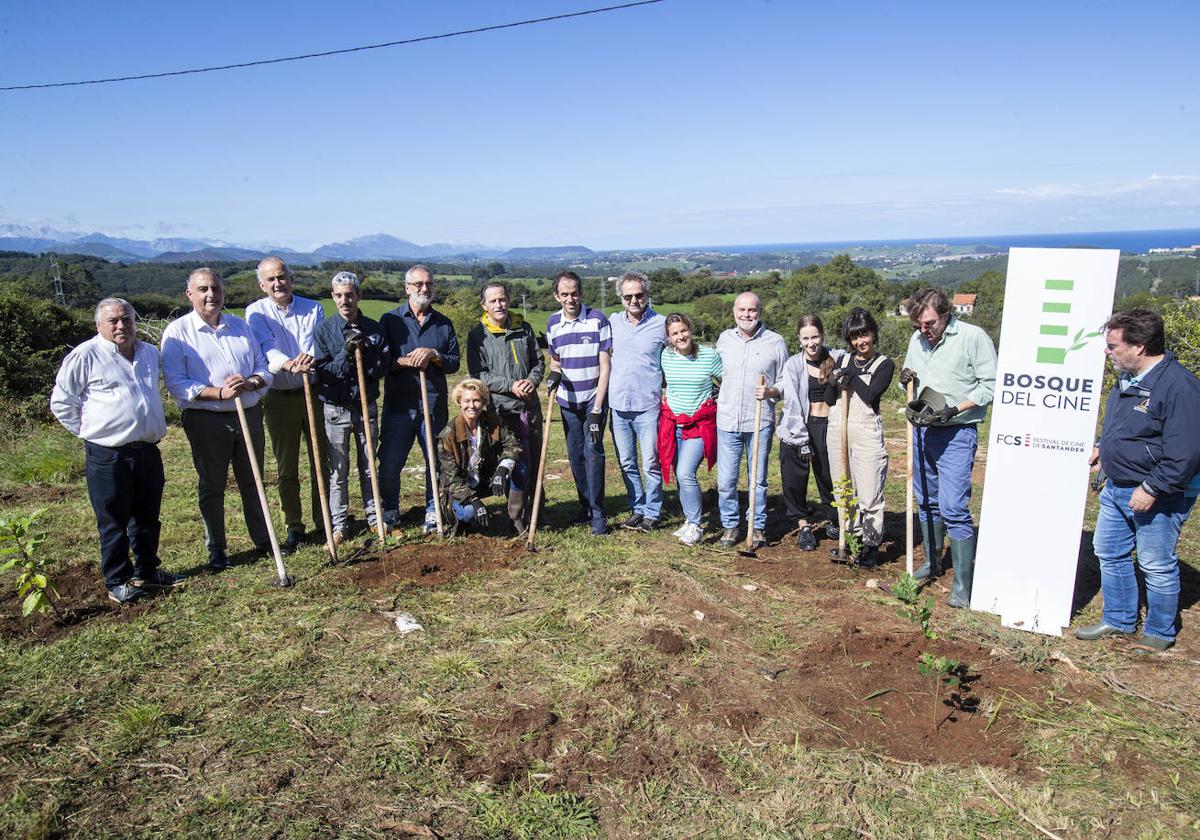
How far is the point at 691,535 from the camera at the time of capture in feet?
21.9

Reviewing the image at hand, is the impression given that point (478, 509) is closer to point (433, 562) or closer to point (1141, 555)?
point (433, 562)

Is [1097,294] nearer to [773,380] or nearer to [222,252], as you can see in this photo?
[773,380]

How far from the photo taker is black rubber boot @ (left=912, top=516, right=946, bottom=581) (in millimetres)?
5867

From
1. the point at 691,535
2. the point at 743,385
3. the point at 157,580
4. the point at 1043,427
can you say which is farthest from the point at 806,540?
the point at 157,580

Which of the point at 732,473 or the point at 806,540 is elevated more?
the point at 732,473

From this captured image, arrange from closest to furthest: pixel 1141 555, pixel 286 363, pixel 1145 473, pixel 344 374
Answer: pixel 1145 473
pixel 1141 555
pixel 286 363
pixel 344 374

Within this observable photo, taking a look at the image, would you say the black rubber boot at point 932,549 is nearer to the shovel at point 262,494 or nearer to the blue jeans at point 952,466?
the blue jeans at point 952,466

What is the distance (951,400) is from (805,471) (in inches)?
60.9

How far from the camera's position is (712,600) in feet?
18.0

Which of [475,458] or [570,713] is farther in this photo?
[475,458]

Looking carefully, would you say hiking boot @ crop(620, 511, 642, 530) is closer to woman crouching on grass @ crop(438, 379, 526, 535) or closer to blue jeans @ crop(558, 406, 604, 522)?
blue jeans @ crop(558, 406, 604, 522)

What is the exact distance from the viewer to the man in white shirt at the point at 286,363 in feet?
20.2

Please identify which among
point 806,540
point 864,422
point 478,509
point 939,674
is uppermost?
point 864,422

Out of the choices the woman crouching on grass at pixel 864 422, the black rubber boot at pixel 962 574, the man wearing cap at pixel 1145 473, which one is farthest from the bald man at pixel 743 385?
the man wearing cap at pixel 1145 473
